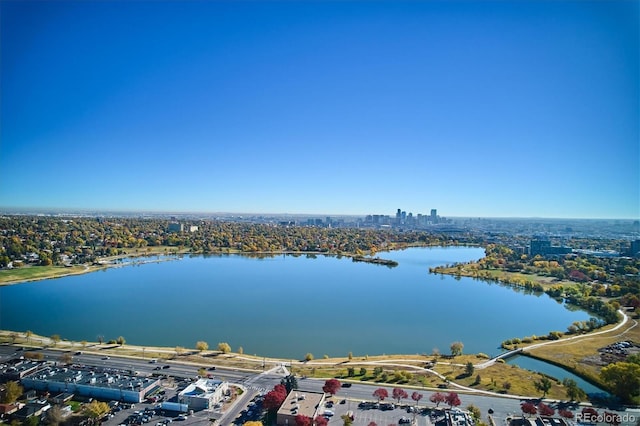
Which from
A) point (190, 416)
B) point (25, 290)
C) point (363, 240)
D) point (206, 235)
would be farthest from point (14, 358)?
point (363, 240)

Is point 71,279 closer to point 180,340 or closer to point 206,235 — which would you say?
point 180,340

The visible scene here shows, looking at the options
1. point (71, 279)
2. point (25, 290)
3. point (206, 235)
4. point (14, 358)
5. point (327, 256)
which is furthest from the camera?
point (206, 235)

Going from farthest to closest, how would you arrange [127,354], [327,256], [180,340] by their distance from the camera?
[327,256]
[180,340]
[127,354]

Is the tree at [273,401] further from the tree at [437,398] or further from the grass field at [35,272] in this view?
the grass field at [35,272]

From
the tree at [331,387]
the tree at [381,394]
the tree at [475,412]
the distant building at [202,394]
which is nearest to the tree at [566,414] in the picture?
the tree at [475,412]

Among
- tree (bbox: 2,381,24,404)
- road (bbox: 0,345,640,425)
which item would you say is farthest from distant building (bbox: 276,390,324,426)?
tree (bbox: 2,381,24,404)

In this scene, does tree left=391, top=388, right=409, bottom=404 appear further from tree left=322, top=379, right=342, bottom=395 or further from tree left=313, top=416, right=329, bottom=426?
tree left=313, top=416, right=329, bottom=426

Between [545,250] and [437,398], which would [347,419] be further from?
[545,250]
